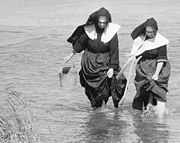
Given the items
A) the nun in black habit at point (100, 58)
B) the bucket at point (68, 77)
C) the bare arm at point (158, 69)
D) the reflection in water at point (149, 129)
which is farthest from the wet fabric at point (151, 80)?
the bucket at point (68, 77)

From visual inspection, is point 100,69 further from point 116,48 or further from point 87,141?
point 87,141

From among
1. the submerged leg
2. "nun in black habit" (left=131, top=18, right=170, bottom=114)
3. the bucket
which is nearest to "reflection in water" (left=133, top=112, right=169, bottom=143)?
the submerged leg

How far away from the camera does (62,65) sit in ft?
61.1

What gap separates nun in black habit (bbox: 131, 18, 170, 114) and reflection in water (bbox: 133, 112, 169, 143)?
0.26 m

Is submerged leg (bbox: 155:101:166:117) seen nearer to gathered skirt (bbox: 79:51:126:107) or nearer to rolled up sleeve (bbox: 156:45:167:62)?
rolled up sleeve (bbox: 156:45:167:62)

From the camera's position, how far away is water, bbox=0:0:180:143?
463 inches

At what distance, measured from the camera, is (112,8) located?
27234mm

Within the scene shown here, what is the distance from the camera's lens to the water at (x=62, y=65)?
463 inches

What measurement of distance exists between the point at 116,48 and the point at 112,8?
14385mm

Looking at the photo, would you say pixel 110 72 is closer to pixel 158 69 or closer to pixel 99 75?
pixel 99 75

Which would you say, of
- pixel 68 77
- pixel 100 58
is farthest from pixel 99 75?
pixel 68 77

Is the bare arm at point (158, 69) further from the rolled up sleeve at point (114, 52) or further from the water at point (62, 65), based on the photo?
the rolled up sleeve at point (114, 52)

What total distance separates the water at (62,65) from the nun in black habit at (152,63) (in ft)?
1.33

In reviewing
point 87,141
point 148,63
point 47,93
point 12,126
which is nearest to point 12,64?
point 47,93
